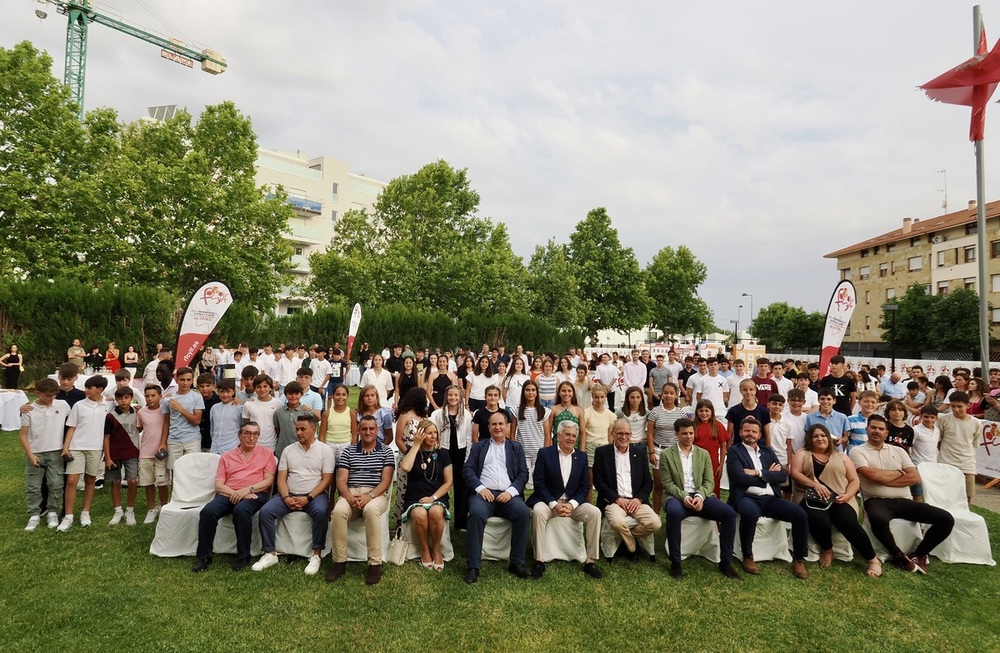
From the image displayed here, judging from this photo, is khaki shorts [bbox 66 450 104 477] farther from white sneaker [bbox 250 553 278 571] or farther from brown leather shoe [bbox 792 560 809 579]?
brown leather shoe [bbox 792 560 809 579]

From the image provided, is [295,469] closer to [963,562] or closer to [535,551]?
[535,551]

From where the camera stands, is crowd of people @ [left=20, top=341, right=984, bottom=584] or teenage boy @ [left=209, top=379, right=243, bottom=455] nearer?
crowd of people @ [left=20, top=341, right=984, bottom=584]

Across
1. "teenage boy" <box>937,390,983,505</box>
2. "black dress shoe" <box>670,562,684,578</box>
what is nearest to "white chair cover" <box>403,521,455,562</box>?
"black dress shoe" <box>670,562,684,578</box>

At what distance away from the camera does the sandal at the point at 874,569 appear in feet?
17.6

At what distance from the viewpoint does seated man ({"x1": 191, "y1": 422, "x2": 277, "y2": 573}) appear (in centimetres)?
528

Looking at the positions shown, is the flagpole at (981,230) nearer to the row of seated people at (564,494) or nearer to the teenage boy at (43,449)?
the row of seated people at (564,494)

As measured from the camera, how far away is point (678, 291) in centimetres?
5281

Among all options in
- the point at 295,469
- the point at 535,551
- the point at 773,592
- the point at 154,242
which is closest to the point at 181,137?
the point at 154,242

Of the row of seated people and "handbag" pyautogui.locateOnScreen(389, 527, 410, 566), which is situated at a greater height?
the row of seated people

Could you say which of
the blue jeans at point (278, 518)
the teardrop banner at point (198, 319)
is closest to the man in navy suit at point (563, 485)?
the blue jeans at point (278, 518)

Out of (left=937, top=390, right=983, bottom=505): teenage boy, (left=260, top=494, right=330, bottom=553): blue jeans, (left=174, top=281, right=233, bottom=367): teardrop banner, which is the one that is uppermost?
(left=174, top=281, right=233, bottom=367): teardrop banner

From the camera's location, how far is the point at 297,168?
51594mm

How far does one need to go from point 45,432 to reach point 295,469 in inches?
118

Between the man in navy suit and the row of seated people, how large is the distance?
12mm
